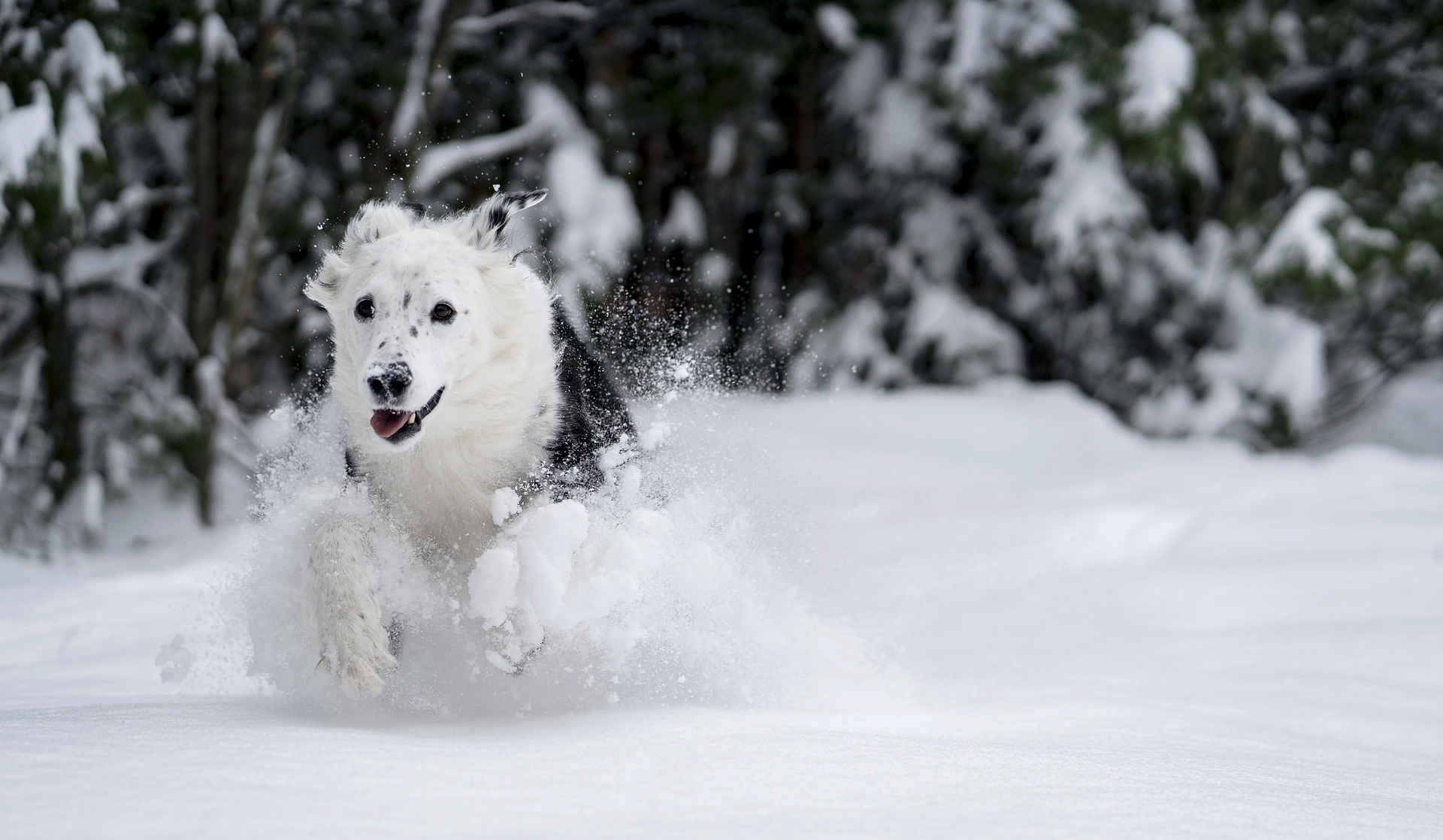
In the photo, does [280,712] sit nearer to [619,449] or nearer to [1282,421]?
[619,449]

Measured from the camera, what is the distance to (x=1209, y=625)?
4.08 metres

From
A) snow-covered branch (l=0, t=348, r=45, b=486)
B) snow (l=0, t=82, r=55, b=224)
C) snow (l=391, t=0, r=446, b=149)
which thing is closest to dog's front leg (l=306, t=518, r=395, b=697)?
snow (l=0, t=82, r=55, b=224)

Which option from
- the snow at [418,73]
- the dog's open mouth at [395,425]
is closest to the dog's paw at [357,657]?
the dog's open mouth at [395,425]

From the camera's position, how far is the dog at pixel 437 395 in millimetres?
2551

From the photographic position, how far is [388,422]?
2.59 metres

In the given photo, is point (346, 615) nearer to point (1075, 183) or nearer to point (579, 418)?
point (579, 418)

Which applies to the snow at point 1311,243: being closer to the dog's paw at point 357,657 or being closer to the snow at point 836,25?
the snow at point 836,25

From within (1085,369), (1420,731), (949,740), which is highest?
(949,740)

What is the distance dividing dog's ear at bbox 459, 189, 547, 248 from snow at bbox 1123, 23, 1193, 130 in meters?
6.95

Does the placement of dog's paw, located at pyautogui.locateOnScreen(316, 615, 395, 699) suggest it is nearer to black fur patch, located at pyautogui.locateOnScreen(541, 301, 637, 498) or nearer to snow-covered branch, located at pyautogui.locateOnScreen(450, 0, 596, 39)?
black fur patch, located at pyautogui.locateOnScreen(541, 301, 637, 498)

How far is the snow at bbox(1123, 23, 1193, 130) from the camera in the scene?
28.7ft

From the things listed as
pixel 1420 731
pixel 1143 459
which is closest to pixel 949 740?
pixel 1420 731

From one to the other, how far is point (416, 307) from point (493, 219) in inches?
17.4

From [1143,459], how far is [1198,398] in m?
2.28
